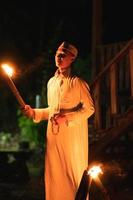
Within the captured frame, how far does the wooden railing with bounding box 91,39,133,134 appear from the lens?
9422 mm

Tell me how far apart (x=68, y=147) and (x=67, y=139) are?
9 centimetres

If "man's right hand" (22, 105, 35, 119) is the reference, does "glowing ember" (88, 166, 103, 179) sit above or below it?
below

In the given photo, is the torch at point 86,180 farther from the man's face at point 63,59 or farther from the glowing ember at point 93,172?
the man's face at point 63,59

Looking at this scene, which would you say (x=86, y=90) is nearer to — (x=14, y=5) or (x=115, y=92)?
(x=115, y=92)

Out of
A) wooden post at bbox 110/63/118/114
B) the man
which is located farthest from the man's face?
wooden post at bbox 110/63/118/114

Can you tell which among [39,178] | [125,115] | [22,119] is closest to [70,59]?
[125,115]

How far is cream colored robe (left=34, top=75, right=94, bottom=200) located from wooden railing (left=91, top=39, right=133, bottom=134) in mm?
4085

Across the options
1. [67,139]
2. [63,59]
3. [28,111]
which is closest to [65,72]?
[63,59]

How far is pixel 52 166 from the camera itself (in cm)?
532

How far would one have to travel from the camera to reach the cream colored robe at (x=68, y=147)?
528 cm

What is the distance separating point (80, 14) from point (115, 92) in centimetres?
1142

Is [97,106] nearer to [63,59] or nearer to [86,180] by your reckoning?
[63,59]

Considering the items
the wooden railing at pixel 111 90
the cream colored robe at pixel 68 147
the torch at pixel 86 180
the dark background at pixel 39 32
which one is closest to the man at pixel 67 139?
the cream colored robe at pixel 68 147

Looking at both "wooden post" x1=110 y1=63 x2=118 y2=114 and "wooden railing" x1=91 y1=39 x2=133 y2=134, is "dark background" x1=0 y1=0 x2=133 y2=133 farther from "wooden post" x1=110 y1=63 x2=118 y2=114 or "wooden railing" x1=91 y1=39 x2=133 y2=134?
"wooden post" x1=110 y1=63 x2=118 y2=114
